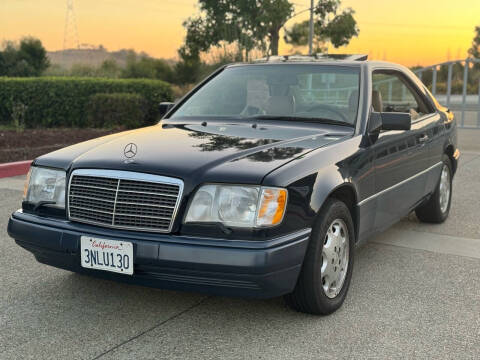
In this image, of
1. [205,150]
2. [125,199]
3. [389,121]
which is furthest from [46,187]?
[389,121]

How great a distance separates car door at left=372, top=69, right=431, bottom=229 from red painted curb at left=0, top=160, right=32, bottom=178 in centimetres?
555

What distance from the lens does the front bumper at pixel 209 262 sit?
299 centimetres

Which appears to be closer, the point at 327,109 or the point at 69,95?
the point at 327,109

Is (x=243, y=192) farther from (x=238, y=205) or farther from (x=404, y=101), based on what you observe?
(x=404, y=101)

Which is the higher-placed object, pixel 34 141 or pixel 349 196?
pixel 349 196

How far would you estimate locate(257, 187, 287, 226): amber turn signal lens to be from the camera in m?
3.05

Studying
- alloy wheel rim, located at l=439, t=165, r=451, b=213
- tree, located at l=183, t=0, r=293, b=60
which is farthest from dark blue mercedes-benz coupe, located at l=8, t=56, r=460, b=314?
tree, located at l=183, t=0, r=293, b=60

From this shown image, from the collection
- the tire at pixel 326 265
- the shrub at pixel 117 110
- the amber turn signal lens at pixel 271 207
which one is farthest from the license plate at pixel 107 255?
the shrub at pixel 117 110

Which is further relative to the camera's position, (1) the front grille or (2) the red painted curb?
(2) the red painted curb

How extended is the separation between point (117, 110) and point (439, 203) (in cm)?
997

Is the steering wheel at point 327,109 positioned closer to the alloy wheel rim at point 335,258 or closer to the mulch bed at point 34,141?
the alloy wheel rim at point 335,258

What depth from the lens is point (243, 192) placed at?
10.1ft

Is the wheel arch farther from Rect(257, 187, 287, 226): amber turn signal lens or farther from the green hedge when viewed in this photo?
the green hedge

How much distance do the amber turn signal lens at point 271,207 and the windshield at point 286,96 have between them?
1313 mm
